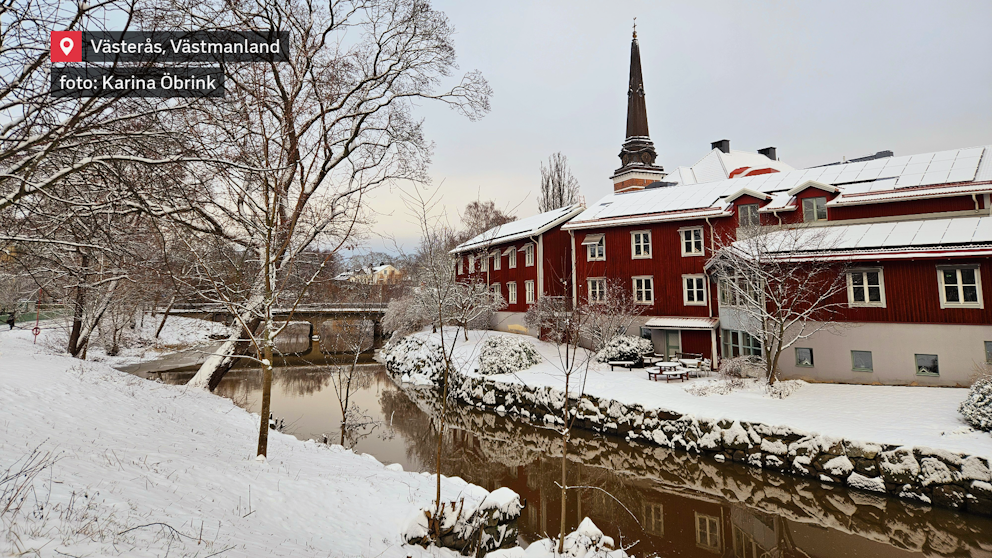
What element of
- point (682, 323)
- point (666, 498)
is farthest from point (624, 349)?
point (666, 498)

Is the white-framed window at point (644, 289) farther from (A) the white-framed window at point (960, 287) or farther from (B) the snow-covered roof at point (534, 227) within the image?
(A) the white-framed window at point (960, 287)

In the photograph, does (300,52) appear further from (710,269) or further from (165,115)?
(710,269)

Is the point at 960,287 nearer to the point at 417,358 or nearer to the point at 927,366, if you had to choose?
the point at 927,366

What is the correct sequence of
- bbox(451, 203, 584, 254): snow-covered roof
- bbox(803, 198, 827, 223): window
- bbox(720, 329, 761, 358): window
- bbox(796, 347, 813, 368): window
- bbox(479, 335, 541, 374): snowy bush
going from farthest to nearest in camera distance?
bbox(451, 203, 584, 254): snow-covered roof
bbox(479, 335, 541, 374): snowy bush
bbox(803, 198, 827, 223): window
bbox(720, 329, 761, 358): window
bbox(796, 347, 813, 368): window

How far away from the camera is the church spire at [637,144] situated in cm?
4994

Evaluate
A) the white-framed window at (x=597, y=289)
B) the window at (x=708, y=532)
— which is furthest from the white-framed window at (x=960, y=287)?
the white-framed window at (x=597, y=289)

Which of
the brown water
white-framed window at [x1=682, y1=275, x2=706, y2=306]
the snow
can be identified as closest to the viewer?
the snow

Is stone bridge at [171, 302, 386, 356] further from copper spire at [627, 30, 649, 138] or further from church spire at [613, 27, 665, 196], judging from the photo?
copper spire at [627, 30, 649, 138]

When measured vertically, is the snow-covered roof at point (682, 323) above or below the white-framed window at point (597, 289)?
below

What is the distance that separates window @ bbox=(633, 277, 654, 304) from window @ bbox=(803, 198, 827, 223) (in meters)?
7.58

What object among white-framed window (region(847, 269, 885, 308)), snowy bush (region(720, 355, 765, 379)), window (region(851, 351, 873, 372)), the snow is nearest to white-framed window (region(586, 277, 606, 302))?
snowy bush (region(720, 355, 765, 379))

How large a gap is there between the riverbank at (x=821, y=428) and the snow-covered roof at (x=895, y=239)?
15.6ft

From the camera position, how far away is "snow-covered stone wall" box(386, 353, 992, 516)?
10070 millimetres

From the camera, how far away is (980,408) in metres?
11.0
